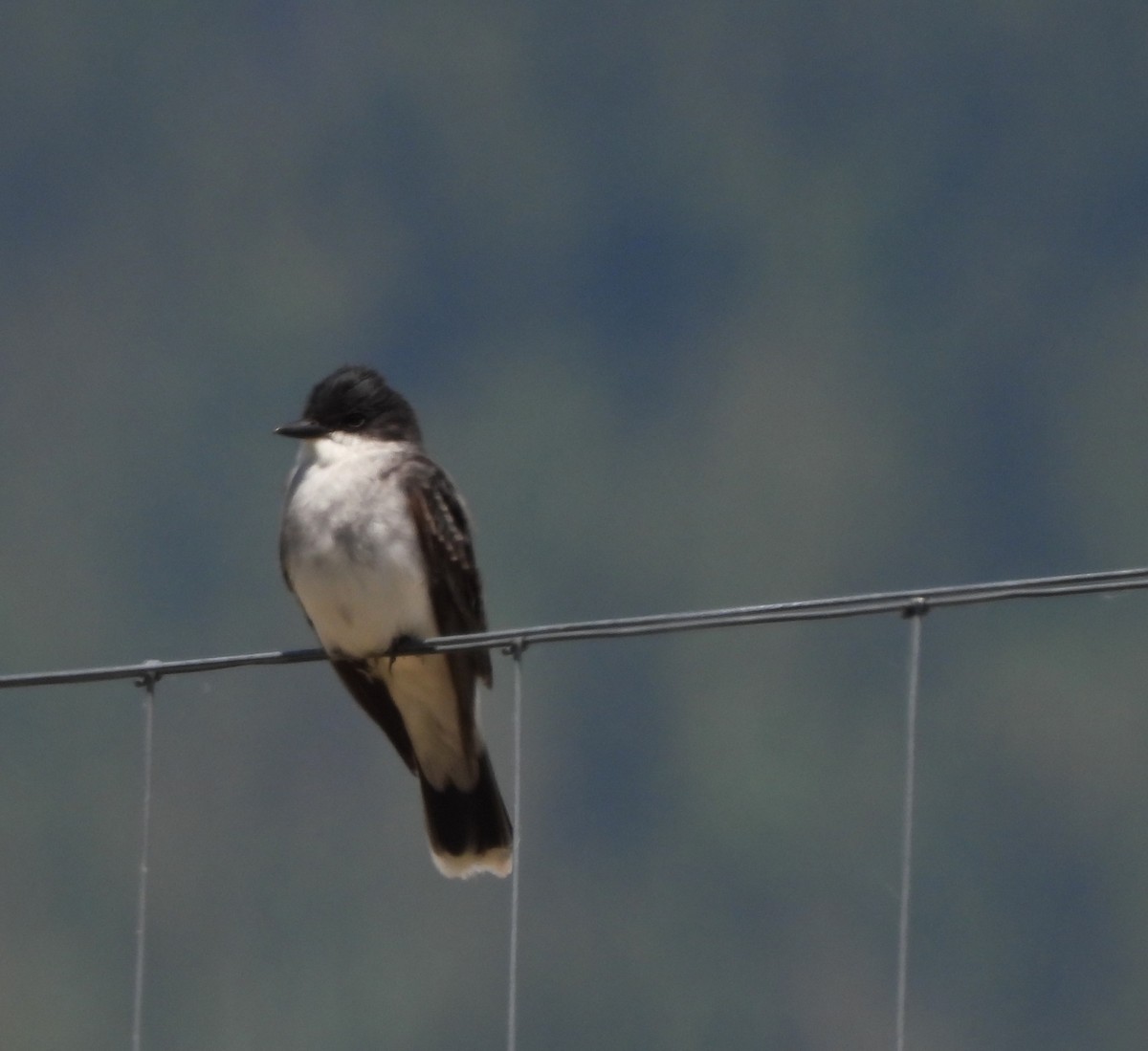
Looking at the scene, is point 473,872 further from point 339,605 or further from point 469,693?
point 339,605

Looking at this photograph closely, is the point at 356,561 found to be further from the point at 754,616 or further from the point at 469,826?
the point at 754,616

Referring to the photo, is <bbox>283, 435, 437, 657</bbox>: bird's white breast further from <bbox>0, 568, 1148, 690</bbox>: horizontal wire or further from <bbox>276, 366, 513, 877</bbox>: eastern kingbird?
<bbox>0, 568, 1148, 690</bbox>: horizontal wire

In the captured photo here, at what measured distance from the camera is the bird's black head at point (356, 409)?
7.28 meters

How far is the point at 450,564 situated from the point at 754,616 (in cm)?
254

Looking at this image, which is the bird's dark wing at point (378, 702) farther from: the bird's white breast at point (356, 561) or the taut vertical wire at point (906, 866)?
the taut vertical wire at point (906, 866)

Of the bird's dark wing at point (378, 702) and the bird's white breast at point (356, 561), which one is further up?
Answer: the bird's white breast at point (356, 561)

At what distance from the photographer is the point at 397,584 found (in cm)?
668

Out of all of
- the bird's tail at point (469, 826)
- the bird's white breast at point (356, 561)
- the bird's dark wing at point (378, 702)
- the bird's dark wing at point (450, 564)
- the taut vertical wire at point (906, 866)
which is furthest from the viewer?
the bird's tail at point (469, 826)

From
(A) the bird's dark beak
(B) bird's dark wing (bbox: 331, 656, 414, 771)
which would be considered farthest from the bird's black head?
(B) bird's dark wing (bbox: 331, 656, 414, 771)

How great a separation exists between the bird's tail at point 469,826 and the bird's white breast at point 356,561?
65 cm

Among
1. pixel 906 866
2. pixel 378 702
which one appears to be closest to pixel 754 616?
pixel 906 866

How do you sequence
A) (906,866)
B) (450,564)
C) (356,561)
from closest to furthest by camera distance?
(906,866)
(356,561)
(450,564)

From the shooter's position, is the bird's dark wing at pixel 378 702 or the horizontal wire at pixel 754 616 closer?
the horizontal wire at pixel 754 616

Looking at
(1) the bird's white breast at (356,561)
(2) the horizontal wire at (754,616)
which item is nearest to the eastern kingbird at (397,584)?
(1) the bird's white breast at (356,561)
